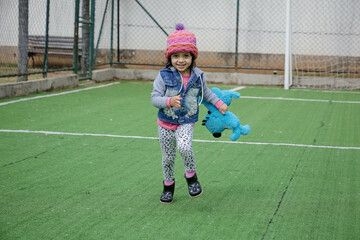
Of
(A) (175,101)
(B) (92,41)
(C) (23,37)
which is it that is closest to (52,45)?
(B) (92,41)

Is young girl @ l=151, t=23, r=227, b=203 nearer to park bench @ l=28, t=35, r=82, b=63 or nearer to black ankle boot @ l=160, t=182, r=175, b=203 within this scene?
black ankle boot @ l=160, t=182, r=175, b=203

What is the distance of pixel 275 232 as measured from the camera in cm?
418

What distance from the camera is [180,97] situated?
4.64 m

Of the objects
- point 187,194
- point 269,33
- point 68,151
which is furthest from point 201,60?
point 187,194

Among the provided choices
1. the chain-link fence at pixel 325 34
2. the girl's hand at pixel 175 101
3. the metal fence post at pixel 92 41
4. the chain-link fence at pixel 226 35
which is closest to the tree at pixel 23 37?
the chain-link fence at pixel 226 35

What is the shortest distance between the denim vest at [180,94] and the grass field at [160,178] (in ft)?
2.35

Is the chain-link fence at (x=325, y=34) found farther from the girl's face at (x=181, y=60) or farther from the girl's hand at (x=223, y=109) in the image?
the girl's face at (x=181, y=60)

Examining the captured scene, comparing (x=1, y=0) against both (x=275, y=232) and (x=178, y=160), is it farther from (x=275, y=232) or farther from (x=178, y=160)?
(x=275, y=232)

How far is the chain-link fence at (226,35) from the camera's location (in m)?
14.9

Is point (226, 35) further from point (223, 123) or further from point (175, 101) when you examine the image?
point (175, 101)

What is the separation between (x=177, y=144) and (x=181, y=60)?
0.68 metres

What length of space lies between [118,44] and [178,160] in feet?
33.9

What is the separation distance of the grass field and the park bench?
3.42 m

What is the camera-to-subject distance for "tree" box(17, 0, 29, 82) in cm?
1196
